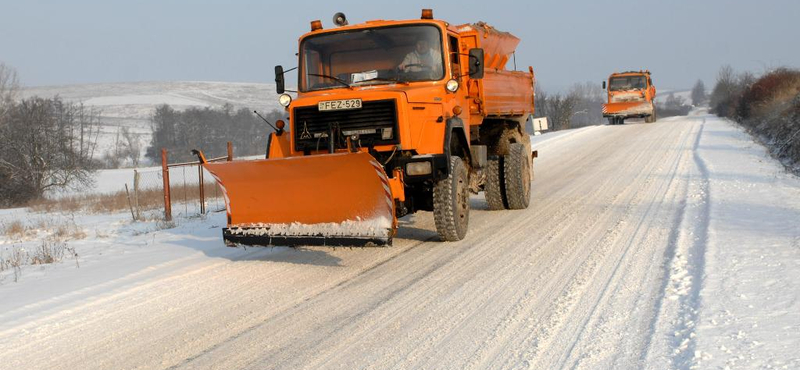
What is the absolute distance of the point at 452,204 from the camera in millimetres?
7609

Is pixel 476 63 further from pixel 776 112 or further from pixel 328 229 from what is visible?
pixel 776 112

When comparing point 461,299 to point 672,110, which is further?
point 672,110

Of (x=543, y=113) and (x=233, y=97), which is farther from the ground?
(x=233, y=97)

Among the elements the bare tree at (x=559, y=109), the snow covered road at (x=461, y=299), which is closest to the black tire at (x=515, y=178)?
the snow covered road at (x=461, y=299)

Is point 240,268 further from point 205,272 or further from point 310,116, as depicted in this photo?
point 310,116

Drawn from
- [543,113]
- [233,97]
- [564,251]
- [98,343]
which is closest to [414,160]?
[564,251]

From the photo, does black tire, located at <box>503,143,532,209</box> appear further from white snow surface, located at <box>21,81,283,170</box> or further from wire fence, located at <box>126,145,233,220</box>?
white snow surface, located at <box>21,81,283,170</box>

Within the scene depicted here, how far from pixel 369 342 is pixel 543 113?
5347cm

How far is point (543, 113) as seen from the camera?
56.2m

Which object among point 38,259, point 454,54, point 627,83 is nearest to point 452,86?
point 454,54

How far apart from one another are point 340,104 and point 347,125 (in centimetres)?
25

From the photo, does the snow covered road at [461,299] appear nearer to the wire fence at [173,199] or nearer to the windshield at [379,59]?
the windshield at [379,59]

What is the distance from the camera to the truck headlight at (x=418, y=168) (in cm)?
722

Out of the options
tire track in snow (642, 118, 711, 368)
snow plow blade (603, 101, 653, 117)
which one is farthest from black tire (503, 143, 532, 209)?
snow plow blade (603, 101, 653, 117)
